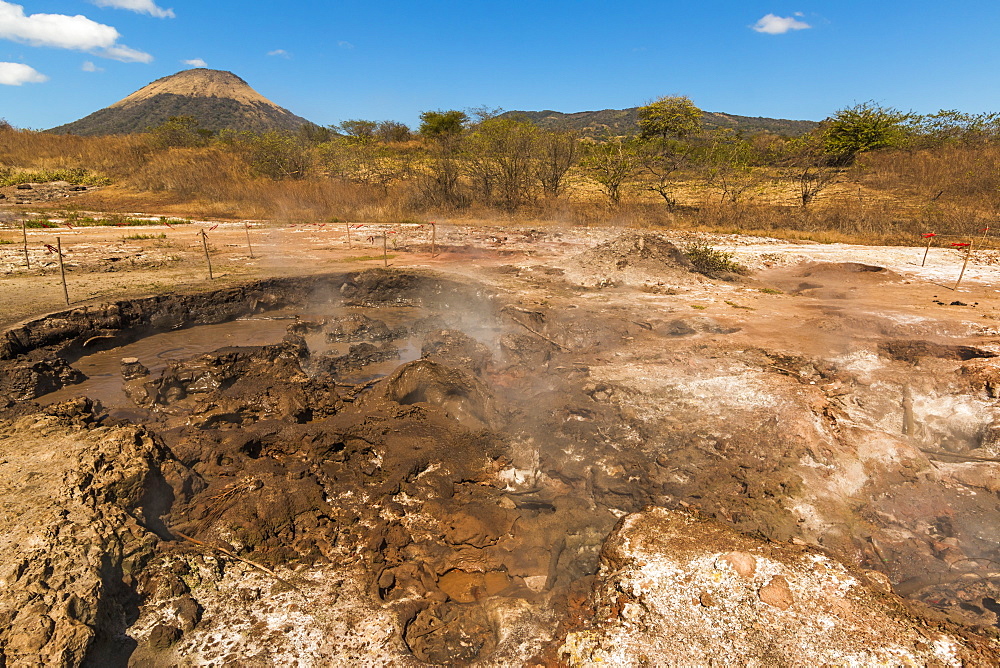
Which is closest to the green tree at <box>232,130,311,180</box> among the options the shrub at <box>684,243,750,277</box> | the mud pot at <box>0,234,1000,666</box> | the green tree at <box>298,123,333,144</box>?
the green tree at <box>298,123,333,144</box>

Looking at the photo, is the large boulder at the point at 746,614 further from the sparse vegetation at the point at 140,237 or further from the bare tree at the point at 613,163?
the bare tree at the point at 613,163

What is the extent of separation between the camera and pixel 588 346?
25.7ft

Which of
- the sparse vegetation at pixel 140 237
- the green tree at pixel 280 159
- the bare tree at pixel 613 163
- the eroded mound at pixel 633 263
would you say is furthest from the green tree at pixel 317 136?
the eroded mound at pixel 633 263

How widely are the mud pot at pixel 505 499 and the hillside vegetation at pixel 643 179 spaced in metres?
14.4

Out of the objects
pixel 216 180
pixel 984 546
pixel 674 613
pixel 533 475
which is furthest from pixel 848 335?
pixel 216 180

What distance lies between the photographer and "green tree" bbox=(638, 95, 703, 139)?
2273cm

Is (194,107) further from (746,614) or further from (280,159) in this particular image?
(746,614)

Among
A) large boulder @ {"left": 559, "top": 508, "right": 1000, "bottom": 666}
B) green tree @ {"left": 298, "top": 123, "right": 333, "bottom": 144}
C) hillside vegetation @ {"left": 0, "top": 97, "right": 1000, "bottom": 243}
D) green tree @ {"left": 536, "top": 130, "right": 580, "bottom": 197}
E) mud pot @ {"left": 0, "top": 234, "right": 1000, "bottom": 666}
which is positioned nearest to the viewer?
large boulder @ {"left": 559, "top": 508, "right": 1000, "bottom": 666}

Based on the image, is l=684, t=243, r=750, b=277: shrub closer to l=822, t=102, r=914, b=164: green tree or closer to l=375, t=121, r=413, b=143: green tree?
l=822, t=102, r=914, b=164: green tree

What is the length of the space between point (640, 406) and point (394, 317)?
5.90 meters

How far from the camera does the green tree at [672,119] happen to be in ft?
74.6

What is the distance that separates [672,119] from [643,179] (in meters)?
3.01

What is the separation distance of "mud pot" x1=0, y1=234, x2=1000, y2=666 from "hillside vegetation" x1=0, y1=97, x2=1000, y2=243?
47.2 ft

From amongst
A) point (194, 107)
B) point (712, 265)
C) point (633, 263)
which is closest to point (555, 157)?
point (712, 265)
